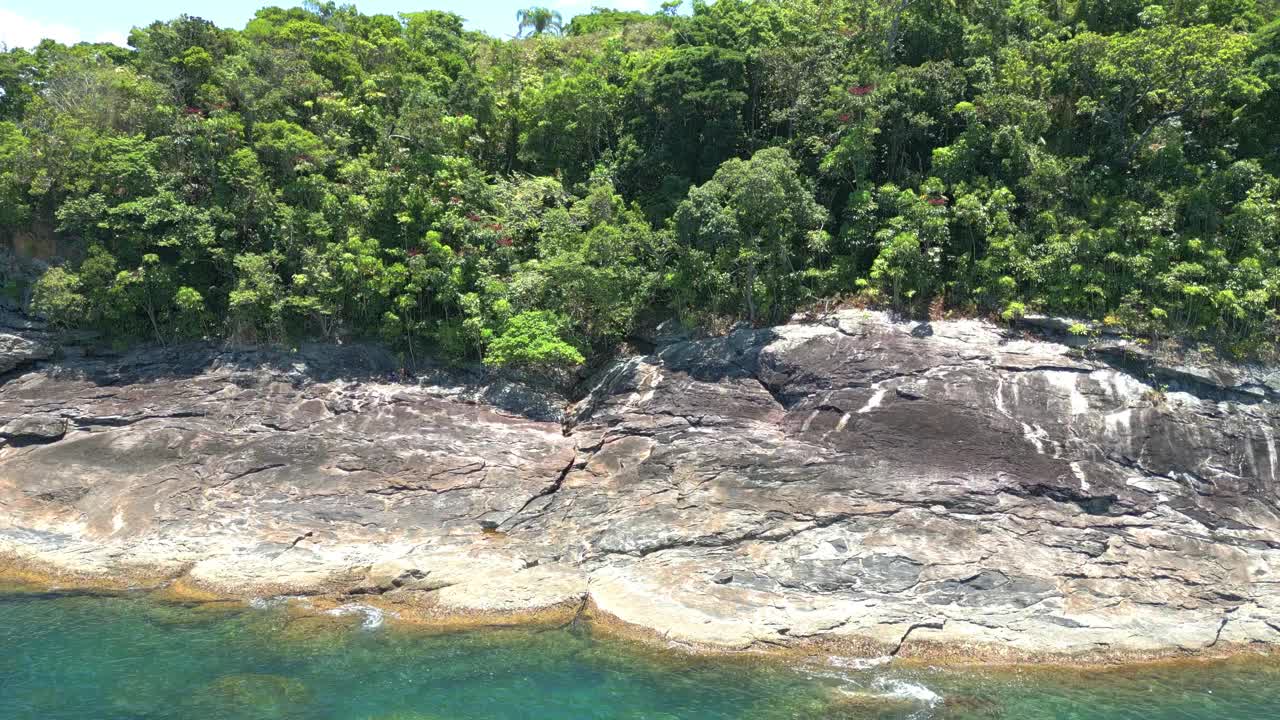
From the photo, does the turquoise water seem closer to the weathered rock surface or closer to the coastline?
the coastline

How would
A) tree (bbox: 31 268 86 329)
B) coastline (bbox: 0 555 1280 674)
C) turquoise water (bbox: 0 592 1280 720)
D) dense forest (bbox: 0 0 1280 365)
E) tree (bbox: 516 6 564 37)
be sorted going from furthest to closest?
tree (bbox: 516 6 564 37) → tree (bbox: 31 268 86 329) → dense forest (bbox: 0 0 1280 365) → coastline (bbox: 0 555 1280 674) → turquoise water (bbox: 0 592 1280 720)

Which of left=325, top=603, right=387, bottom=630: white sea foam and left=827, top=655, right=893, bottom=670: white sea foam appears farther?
left=325, top=603, right=387, bottom=630: white sea foam

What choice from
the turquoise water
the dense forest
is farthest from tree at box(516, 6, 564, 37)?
the turquoise water

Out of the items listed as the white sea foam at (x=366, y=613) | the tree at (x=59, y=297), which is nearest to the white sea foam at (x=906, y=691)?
the white sea foam at (x=366, y=613)

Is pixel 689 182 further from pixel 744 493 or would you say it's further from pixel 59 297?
pixel 59 297

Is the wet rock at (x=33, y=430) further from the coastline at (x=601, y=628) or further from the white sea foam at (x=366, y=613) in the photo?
the white sea foam at (x=366, y=613)

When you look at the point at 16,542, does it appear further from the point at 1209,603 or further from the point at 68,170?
the point at 1209,603
